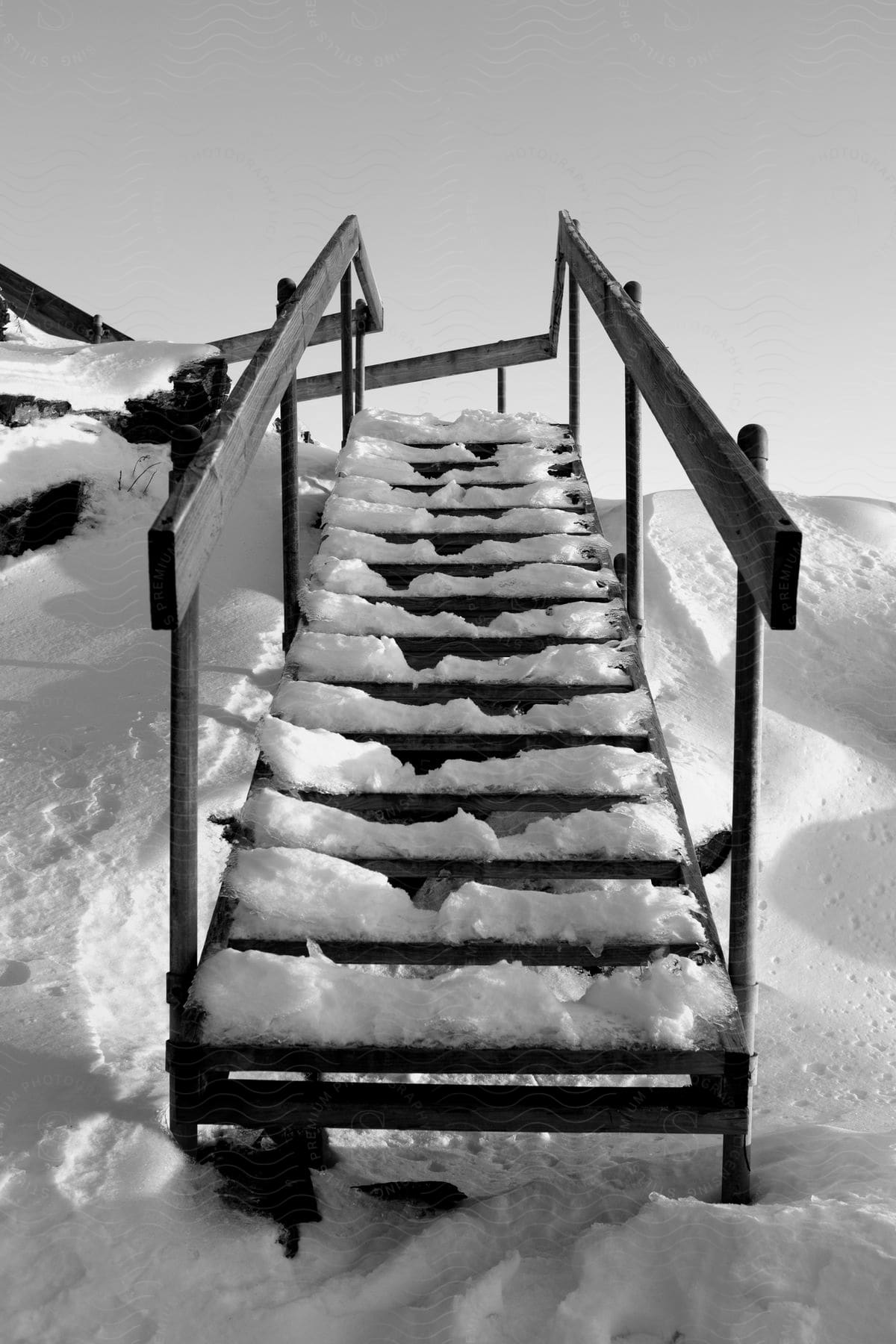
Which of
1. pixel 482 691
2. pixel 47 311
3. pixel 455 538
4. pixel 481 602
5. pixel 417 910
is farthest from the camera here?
pixel 47 311

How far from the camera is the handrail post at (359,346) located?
18.6 ft

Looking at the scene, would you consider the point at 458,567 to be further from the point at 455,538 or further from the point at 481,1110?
the point at 481,1110

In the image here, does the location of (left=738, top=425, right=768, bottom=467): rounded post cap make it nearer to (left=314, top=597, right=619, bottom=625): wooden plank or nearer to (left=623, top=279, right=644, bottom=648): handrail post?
(left=314, top=597, right=619, bottom=625): wooden plank

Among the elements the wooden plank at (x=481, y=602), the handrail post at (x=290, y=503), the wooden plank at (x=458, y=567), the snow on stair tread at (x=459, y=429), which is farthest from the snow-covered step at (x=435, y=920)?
the snow on stair tread at (x=459, y=429)

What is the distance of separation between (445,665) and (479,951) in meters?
1.15

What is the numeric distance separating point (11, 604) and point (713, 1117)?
14.6 ft

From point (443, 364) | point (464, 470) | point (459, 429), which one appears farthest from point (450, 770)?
point (443, 364)

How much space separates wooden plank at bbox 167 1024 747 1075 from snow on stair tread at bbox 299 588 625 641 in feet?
5.17

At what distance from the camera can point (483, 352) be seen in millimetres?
6566

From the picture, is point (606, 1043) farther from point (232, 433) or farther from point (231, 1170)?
point (232, 433)

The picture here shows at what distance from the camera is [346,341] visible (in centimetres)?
516

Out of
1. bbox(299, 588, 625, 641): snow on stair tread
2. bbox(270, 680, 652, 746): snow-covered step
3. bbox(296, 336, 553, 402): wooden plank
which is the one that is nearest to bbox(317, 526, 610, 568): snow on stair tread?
bbox(299, 588, 625, 641): snow on stair tread

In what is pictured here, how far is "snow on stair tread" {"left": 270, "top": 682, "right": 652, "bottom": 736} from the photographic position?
9.29 feet

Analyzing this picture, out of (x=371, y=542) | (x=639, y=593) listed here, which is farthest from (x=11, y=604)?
(x=639, y=593)
